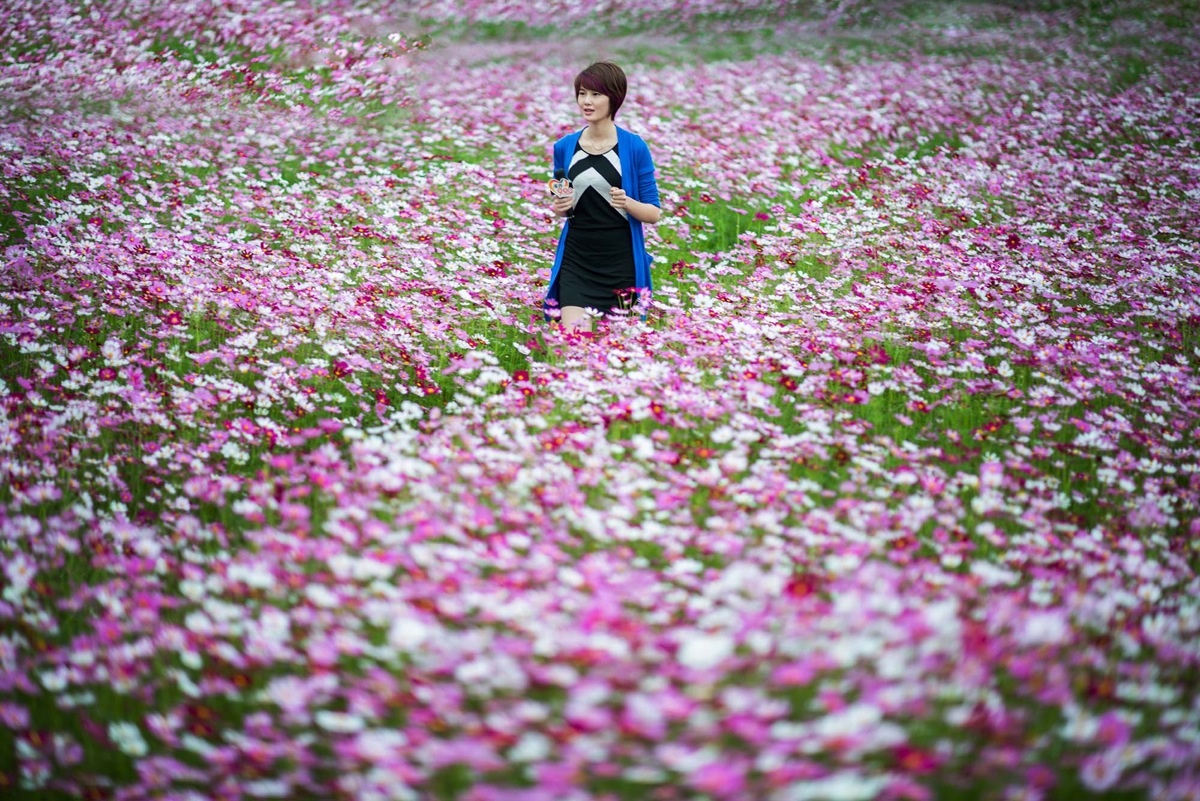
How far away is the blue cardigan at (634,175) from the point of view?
6.04 m

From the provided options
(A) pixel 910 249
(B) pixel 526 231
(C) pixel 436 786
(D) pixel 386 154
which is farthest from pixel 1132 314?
(D) pixel 386 154

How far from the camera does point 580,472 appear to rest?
4.16 meters

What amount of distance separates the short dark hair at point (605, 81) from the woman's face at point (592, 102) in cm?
2

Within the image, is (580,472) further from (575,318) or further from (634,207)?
(634,207)

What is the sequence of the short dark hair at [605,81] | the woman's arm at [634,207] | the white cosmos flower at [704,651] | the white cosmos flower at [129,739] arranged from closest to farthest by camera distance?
the white cosmos flower at [704,651]
the white cosmos flower at [129,739]
the short dark hair at [605,81]
the woman's arm at [634,207]

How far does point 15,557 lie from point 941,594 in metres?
4.17

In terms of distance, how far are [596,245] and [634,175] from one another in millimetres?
618

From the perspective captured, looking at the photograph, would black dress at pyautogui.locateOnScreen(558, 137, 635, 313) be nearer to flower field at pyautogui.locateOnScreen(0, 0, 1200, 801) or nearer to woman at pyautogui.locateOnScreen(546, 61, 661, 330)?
woman at pyautogui.locateOnScreen(546, 61, 661, 330)

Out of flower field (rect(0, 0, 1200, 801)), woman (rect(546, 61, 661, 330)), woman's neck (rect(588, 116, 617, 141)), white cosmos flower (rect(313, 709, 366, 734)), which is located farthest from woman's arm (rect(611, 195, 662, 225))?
white cosmos flower (rect(313, 709, 366, 734))

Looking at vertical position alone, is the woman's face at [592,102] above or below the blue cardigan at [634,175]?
above

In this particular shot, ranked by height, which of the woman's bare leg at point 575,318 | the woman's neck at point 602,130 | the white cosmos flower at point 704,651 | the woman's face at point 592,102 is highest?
the woman's face at point 592,102

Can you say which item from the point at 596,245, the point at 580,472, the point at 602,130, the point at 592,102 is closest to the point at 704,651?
the point at 580,472

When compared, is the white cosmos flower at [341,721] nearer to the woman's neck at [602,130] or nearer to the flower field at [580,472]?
the flower field at [580,472]

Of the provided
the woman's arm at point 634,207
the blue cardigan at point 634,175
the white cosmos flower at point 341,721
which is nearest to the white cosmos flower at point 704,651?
the white cosmos flower at point 341,721
